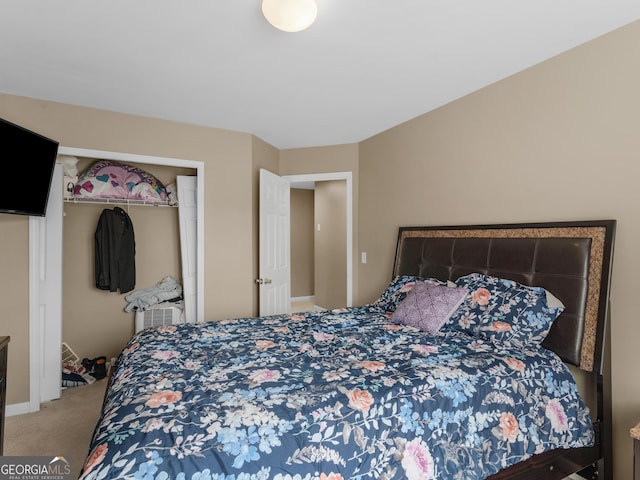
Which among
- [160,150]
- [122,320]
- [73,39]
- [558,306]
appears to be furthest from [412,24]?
[122,320]

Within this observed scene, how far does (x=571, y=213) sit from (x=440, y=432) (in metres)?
1.50

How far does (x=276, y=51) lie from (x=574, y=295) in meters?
2.20

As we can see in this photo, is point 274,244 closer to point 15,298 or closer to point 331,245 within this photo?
point 331,245

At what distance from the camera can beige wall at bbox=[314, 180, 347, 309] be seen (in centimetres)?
528

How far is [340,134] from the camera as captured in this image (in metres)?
3.62

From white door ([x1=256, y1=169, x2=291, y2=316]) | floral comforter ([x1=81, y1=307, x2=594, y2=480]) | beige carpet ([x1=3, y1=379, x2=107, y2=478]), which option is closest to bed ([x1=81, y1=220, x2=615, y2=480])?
floral comforter ([x1=81, y1=307, x2=594, y2=480])

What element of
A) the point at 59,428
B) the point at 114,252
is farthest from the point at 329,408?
the point at 114,252

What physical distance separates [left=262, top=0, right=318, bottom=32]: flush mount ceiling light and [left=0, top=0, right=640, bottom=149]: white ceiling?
0.15m

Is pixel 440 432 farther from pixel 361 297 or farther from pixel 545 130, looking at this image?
pixel 361 297

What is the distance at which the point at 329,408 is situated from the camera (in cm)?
122

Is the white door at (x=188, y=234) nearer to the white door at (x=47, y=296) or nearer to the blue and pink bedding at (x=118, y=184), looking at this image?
the blue and pink bedding at (x=118, y=184)

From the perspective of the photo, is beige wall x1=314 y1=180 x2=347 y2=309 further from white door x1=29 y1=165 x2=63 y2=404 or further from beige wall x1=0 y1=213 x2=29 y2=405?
beige wall x1=0 y1=213 x2=29 y2=405

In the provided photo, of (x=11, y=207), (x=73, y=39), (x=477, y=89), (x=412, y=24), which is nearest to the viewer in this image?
(x=412, y=24)

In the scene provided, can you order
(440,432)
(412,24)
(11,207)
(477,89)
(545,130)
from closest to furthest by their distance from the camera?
1. (440,432)
2. (412,24)
3. (545,130)
4. (11,207)
5. (477,89)
